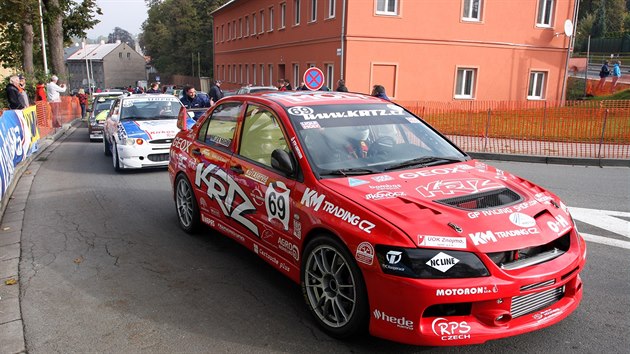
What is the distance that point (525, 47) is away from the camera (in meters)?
26.5

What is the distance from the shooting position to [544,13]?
26625 mm

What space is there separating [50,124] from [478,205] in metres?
19.2

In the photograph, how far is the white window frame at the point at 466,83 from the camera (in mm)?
25797

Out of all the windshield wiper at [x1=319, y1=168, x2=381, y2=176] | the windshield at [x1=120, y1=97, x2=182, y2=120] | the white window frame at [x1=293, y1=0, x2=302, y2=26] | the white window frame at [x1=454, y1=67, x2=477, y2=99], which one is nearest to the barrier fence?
the windshield at [x1=120, y1=97, x2=182, y2=120]

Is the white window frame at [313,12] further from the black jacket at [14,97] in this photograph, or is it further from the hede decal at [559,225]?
the hede decal at [559,225]


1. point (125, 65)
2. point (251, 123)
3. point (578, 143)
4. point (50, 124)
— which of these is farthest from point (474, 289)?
point (125, 65)

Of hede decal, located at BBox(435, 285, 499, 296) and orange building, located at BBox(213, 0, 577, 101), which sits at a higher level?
orange building, located at BBox(213, 0, 577, 101)

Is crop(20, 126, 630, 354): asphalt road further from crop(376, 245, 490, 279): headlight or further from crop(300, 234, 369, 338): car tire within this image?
crop(376, 245, 490, 279): headlight

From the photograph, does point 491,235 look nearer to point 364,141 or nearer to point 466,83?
point 364,141

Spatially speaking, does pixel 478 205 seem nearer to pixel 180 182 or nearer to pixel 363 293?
pixel 363 293

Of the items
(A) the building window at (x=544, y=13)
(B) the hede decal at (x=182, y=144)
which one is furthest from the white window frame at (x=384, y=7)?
(B) the hede decal at (x=182, y=144)

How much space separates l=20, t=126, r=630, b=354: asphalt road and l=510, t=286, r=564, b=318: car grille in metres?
0.37

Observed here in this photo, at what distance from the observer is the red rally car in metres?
3.11

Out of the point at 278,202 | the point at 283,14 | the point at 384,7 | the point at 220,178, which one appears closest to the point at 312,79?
the point at 220,178
